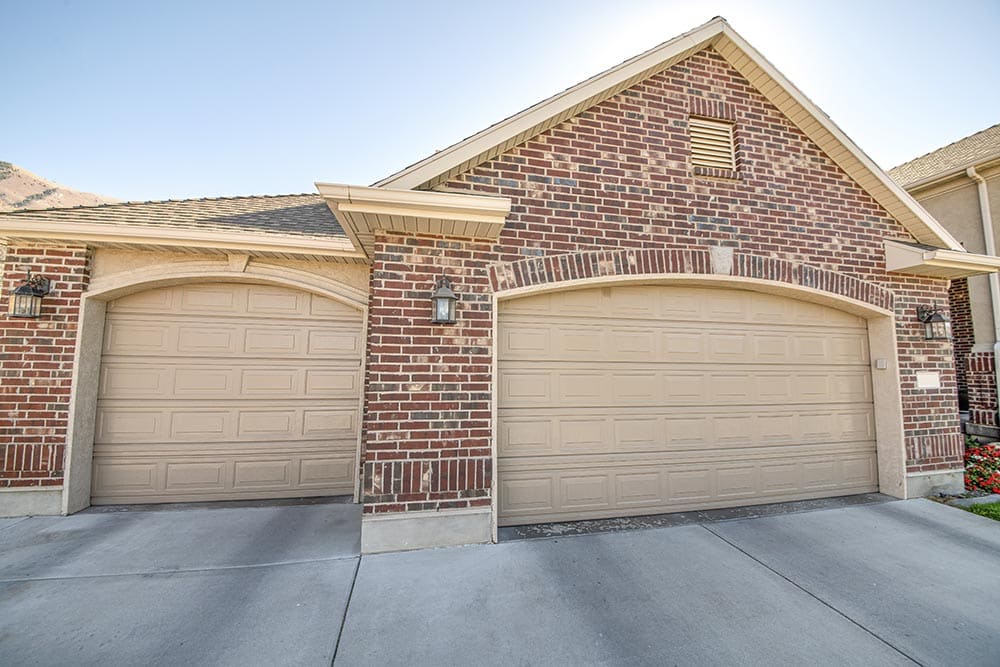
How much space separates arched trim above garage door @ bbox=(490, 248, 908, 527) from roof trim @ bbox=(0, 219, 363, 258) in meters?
2.41

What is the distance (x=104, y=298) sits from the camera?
190 inches

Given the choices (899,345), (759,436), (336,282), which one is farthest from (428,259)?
(899,345)

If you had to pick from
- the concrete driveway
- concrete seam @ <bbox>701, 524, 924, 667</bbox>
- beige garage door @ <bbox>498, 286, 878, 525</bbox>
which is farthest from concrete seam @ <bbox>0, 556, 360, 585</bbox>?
concrete seam @ <bbox>701, 524, 924, 667</bbox>

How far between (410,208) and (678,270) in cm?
293

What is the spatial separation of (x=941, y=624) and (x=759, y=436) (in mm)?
2379

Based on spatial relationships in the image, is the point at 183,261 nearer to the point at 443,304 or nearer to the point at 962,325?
the point at 443,304

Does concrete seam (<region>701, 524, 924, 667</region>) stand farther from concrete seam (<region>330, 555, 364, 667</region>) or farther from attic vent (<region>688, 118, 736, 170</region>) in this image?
attic vent (<region>688, 118, 736, 170</region>)

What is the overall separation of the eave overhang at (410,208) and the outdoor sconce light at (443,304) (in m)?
0.61

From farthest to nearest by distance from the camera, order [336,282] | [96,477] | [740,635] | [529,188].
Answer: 1. [336,282]
2. [96,477]
3. [529,188]
4. [740,635]

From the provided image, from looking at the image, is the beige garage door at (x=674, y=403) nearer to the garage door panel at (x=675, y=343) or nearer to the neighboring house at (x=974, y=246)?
the garage door panel at (x=675, y=343)

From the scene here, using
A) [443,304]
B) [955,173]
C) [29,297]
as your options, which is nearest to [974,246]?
[955,173]

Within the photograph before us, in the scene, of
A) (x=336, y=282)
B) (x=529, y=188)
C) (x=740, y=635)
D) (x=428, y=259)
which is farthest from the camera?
(x=336, y=282)

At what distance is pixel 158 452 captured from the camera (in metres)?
4.90

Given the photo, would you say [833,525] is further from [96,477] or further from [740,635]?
[96,477]
